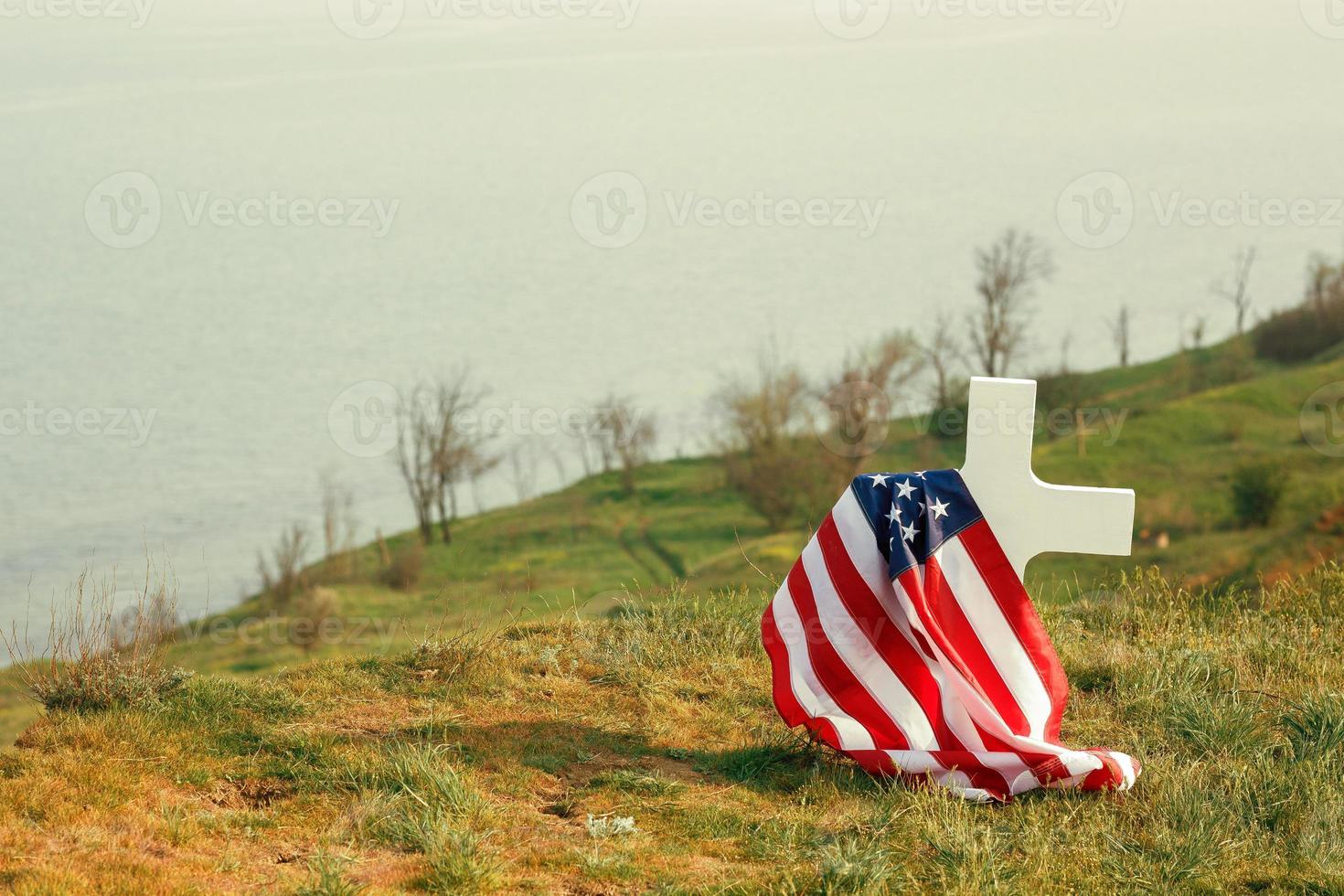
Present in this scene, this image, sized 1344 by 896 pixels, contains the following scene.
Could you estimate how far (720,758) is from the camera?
310 inches

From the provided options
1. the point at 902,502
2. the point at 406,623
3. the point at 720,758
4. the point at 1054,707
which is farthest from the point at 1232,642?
the point at 406,623

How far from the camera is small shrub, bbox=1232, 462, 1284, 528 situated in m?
80.2

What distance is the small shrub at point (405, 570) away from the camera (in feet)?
373

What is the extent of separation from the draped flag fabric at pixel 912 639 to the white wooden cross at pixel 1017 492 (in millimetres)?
120

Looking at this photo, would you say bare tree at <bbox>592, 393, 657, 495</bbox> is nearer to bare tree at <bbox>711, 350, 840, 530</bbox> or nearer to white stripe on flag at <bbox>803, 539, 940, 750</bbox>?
bare tree at <bbox>711, 350, 840, 530</bbox>

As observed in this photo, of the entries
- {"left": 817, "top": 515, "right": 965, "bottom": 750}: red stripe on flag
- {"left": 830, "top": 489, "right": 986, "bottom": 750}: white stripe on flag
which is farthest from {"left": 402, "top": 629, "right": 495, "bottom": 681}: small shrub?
{"left": 830, "top": 489, "right": 986, "bottom": 750}: white stripe on flag

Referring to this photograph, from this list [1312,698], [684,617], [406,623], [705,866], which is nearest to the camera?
[705,866]

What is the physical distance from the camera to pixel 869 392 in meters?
118

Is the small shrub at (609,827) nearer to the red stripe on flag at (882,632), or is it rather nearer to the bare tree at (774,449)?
the red stripe on flag at (882,632)

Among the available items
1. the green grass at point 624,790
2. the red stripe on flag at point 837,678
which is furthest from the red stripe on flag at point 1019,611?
the red stripe on flag at point 837,678

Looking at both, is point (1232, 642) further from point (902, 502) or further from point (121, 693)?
point (121, 693)

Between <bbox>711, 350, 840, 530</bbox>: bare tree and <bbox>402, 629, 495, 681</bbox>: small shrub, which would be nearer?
<bbox>402, 629, 495, 681</bbox>: small shrub

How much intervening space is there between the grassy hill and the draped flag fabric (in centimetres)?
38

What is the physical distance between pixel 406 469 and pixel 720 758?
12265 cm
